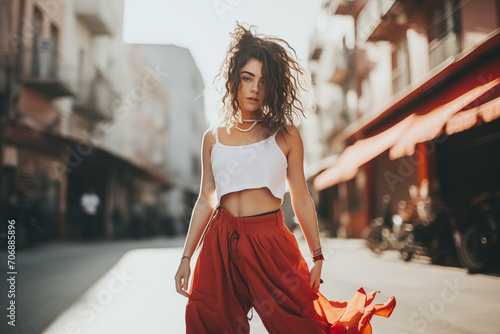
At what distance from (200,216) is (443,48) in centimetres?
1089

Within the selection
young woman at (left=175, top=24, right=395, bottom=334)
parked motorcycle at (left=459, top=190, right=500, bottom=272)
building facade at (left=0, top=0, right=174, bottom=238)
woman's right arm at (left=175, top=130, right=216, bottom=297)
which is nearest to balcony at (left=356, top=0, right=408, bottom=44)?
parked motorcycle at (left=459, top=190, right=500, bottom=272)

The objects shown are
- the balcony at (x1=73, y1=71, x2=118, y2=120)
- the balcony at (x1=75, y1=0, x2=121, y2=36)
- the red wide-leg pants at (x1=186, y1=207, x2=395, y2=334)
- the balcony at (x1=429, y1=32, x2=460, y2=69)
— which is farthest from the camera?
the balcony at (x1=75, y1=0, x2=121, y2=36)

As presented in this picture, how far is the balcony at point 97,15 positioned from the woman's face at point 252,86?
1925 cm

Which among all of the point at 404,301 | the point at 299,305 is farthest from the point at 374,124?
the point at 299,305

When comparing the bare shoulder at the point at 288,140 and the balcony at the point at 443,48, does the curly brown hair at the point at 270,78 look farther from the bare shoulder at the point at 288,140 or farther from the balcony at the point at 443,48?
the balcony at the point at 443,48

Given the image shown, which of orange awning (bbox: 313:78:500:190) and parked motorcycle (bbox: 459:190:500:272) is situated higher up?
orange awning (bbox: 313:78:500:190)

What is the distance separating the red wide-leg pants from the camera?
197 centimetres

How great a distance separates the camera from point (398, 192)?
14602mm

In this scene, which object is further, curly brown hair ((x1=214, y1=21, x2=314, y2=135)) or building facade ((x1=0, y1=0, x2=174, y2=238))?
building facade ((x1=0, y1=0, x2=174, y2=238))

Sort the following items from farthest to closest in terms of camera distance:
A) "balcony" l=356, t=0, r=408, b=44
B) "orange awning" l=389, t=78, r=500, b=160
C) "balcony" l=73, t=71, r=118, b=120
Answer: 1. "balcony" l=73, t=71, r=118, b=120
2. "balcony" l=356, t=0, r=408, b=44
3. "orange awning" l=389, t=78, r=500, b=160

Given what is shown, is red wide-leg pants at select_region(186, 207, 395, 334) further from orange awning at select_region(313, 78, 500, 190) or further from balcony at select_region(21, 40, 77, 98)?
Result: balcony at select_region(21, 40, 77, 98)

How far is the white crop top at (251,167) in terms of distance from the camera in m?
2.09

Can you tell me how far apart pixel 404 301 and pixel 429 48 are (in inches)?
355

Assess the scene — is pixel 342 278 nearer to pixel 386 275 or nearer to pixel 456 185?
pixel 386 275
